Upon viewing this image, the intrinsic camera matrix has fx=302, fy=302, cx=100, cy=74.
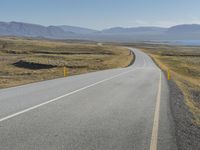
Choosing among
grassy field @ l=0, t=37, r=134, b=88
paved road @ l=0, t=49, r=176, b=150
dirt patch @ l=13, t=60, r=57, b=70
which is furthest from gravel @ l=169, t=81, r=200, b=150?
dirt patch @ l=13, t=60, r=57, b=70

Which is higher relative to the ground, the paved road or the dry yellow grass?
the paved road

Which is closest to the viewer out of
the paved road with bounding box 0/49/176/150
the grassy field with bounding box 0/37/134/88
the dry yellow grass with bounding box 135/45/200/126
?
the paved road with bounding box 0/49/176/150

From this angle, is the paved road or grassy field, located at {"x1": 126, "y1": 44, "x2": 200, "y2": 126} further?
grassy field, located at {"x1": 126, "y1": 44, "x2": 200, "y2": 126}

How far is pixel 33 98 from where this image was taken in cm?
1297

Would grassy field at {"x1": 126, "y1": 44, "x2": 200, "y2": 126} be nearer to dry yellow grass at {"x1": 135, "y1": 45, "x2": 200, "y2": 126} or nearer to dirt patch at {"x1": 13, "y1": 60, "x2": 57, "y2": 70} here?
dry yellow grass at {"x1": 135, "y1": 45, "x2": 200, "y2": 126}

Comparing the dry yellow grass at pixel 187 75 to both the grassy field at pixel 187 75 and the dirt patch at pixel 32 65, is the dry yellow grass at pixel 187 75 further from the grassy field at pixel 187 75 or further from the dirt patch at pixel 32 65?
the dirt patch at pixel 32 65

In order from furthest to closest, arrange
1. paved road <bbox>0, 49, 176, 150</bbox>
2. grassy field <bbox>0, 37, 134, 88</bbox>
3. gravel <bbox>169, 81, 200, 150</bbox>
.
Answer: grassy field <bbox>0, 37, 134, 88</bbox> → gravel <bbox>169, 81, 200, 150</bbox> → paved road <bbox>0, 49, 176, 150</bbox>

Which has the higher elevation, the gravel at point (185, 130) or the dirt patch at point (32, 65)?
the gravel at point (185, 130)

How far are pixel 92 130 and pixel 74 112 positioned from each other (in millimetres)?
2399

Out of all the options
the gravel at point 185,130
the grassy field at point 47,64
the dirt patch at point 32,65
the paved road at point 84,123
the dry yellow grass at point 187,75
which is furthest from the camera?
the dirt patch at point 32,65

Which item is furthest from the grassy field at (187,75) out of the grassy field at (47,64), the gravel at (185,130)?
the grassy field at (47,64)

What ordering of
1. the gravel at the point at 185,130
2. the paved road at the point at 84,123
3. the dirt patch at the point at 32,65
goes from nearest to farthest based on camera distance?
the paved road at the point at 84,123
the gravel at the point at 185,130
the dirt patch at the point at 32,65

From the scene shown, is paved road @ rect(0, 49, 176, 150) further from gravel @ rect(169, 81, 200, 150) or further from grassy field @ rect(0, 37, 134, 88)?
grassy field @ rect(0, 37, 134, 88)

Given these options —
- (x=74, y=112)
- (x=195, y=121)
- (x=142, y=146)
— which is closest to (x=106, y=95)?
(x=74, y=112)
